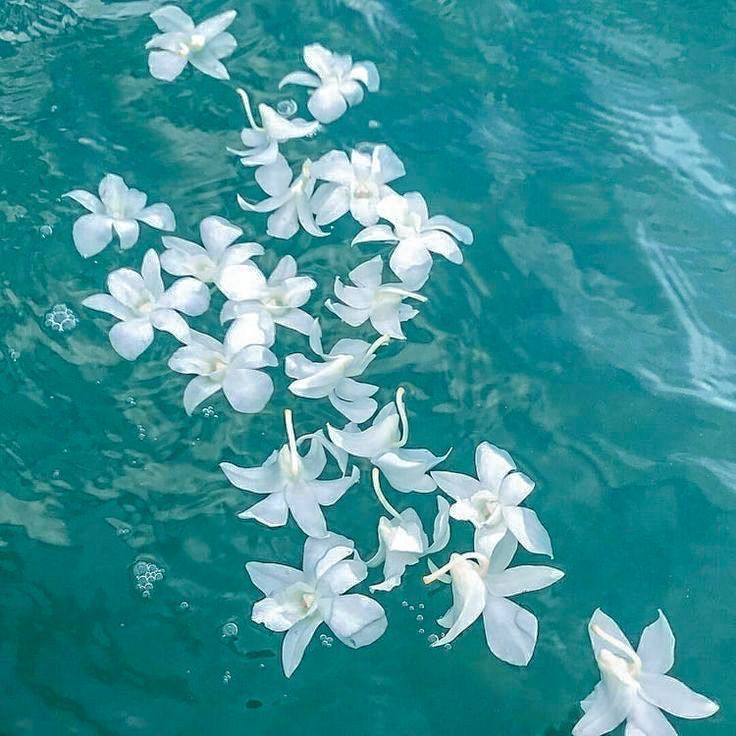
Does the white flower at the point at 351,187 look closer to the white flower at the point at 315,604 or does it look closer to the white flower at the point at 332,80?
the white flower at the point at 332,80

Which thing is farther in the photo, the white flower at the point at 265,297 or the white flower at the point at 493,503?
the white flower at the point at 265,297

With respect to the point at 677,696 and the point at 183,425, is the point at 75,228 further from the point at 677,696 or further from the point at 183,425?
the point at 677,696

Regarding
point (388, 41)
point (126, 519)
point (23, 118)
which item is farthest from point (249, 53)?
point (126, 519)

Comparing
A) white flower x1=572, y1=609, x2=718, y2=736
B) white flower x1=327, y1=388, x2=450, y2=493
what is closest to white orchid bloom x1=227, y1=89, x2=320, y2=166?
white flower x1=327, y1=388, x2=450, y2=493

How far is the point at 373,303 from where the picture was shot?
0.98 m

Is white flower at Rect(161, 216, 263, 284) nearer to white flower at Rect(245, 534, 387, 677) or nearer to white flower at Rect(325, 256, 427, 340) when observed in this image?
white flower at Rect(325, 256, 427, 340)

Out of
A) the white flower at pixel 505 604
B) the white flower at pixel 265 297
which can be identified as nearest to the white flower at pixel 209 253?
the white flower at pixel 265 297

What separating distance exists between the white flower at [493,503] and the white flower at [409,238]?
0.23 m

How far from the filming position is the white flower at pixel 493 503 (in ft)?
2.75

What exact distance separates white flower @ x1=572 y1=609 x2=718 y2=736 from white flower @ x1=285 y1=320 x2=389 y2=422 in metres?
0.30

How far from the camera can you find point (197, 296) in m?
0.99

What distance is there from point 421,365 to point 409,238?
14 centimetres

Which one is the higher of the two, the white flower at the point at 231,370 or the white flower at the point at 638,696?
the white flower at the point at 231,370

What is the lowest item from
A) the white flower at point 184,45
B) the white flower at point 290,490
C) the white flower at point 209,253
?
the white flower at point 290,490
